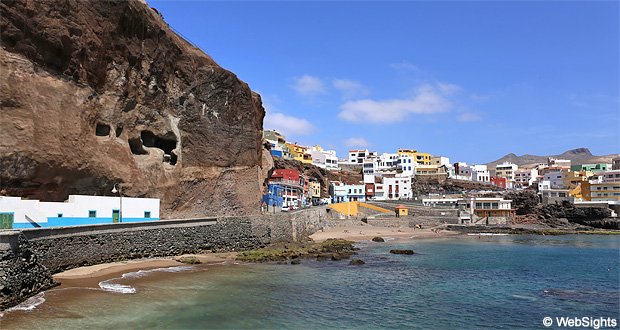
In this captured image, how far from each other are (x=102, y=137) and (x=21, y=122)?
6.37 metres

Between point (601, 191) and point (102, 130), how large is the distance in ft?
292

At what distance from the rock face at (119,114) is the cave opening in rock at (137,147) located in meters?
0.11

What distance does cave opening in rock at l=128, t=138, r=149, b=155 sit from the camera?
33.2m

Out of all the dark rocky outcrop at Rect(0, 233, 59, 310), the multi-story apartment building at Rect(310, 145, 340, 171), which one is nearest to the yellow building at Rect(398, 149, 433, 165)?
the multi-story apartment building at Rect(310, 145, 340, 171)

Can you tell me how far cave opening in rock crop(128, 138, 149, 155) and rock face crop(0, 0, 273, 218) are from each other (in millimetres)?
109

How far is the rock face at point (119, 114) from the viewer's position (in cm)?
2395

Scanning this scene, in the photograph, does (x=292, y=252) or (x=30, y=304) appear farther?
(x=292, y=252)

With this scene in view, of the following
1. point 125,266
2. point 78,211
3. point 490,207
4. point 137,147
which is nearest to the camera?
point 125,266

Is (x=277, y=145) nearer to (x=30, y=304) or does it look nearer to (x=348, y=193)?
(x=348, y=193)

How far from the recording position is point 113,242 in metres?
24.1

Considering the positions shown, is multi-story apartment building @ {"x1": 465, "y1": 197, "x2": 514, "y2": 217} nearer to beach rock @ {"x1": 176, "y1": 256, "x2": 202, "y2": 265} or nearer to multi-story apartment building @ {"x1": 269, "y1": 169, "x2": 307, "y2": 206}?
multi-story apartment building @ {"x1": 269, "y1": 169, "x2": 307, "y2": 206}

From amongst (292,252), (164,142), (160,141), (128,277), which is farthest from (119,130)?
(292,252)

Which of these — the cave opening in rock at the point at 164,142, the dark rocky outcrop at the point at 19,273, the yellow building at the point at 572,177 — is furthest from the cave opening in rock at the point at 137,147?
the yellow building at the point at 572,177

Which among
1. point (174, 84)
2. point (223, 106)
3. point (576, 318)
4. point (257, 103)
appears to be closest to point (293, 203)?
point (257, 103)
